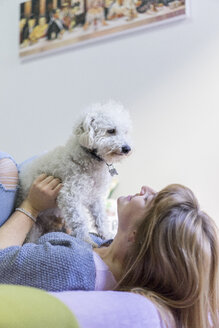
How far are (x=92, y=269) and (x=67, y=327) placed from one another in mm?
360

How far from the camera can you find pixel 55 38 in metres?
2.17

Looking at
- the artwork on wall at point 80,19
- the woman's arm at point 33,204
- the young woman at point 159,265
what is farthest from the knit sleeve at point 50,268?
the artwork on wall at point 80,19

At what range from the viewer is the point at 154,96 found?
1.85 metres

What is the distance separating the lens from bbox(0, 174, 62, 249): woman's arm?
1047 mm

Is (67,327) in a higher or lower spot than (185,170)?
higher

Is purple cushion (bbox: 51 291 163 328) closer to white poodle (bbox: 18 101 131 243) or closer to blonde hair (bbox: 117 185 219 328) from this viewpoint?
blonde hair (bbox: 117 185 219 328)

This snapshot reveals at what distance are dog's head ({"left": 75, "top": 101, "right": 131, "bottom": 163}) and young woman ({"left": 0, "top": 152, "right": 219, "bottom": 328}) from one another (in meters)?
0.30

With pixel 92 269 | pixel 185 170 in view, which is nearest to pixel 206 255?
pixel 92 269

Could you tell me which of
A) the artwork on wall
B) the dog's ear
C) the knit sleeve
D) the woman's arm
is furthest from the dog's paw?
the artwork on wall

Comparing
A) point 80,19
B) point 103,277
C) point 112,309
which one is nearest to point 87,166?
point 103,277

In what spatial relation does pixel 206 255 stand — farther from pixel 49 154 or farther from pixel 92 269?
pixel 49 154

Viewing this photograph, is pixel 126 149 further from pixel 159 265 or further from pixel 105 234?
pixel 159 265

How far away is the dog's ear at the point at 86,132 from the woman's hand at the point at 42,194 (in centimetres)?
16

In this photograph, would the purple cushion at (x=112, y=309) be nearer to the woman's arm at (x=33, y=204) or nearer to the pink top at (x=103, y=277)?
the pink top at (x=103, y=277)
